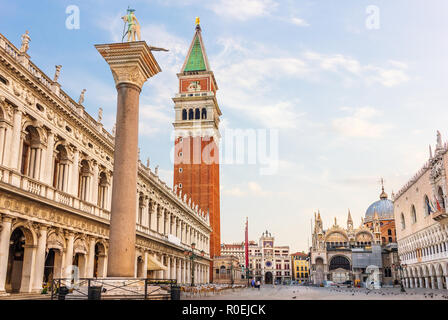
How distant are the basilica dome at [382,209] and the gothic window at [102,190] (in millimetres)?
106554

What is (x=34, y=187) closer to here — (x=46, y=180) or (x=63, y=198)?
(x=46, y=180)

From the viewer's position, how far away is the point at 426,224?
58531 mm

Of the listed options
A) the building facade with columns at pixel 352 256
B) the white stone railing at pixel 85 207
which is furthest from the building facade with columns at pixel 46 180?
the building facade with columns at pixel 352 256

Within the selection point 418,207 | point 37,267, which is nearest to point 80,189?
point 37,267

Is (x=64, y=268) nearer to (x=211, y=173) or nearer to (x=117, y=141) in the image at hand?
(x=117, y=141)

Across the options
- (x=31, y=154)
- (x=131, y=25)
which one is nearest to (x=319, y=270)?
(x=31, y=154)

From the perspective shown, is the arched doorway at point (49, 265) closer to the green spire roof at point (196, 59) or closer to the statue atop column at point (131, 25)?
the statue atop column at point (131, 25)

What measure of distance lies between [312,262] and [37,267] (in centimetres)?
9049

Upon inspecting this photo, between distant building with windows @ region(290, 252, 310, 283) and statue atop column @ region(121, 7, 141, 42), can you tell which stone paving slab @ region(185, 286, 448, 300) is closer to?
statue atop column @ region(121, 7, 141, 42)

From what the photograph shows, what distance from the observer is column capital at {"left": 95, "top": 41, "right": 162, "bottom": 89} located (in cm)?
1828

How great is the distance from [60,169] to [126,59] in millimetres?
12908

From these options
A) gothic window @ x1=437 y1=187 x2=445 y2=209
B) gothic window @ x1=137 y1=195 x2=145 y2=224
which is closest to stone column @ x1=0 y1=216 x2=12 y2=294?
gothic window @ x1=137 y1=195 x2=145 y2=224

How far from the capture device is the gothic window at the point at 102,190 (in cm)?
3494
